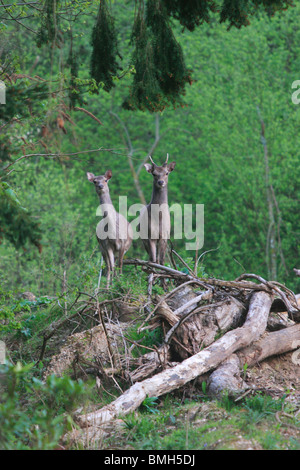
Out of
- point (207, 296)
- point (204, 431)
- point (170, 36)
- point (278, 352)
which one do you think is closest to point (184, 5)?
point (170, 36)

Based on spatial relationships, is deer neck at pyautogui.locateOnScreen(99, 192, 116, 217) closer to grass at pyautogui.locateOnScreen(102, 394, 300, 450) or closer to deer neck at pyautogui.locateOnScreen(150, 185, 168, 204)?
deer neck at pyautogui.locateOnScreen(150, 185, 168, 204)

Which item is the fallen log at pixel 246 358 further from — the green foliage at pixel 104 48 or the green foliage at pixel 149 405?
the green foliage at pixel 104 48

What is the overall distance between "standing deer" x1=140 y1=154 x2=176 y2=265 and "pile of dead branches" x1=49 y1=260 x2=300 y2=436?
4.54 ft

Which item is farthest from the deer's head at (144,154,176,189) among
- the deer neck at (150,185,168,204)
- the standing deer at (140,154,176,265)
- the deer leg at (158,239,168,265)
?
the deer leg at (158,239,168,265)

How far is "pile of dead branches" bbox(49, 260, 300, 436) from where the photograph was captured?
20.7 feet

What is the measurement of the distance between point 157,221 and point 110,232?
0.96 meters

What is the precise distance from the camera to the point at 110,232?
10414 mm

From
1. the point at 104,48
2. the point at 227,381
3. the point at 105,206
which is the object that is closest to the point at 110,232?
the point at 105,206

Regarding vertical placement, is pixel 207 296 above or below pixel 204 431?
above

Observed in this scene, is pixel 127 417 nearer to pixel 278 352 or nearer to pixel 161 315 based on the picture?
pixel 161 315

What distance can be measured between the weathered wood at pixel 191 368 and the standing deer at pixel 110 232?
320 centimetres

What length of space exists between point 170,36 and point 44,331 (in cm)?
427

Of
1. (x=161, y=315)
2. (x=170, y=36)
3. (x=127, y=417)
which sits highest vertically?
(x=170, y=36)
